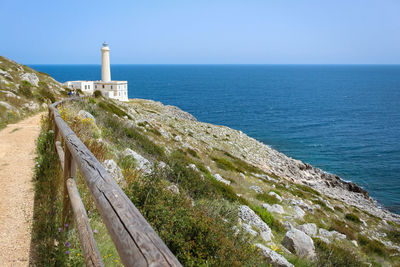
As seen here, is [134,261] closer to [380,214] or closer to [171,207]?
[171,207]

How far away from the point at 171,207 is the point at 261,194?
11655mm

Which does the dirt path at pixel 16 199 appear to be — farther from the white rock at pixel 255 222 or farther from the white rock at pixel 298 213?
the white rock at pixel 298 213

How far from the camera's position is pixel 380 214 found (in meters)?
25.1

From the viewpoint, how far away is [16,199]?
5.33 meters

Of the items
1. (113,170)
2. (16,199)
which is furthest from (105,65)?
(16,199)

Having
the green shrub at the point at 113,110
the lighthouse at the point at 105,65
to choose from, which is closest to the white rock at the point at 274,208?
the green shrub at the point at 113,110

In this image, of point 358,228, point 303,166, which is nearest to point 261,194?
point 358,228

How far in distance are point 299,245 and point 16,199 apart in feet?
25.5

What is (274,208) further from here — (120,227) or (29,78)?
(29,78)

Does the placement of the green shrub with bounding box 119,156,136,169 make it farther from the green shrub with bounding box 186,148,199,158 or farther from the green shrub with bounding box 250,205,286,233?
the green shrub with bounding box 186,148,199,158

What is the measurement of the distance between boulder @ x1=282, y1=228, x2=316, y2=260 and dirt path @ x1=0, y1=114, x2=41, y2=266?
7.35m

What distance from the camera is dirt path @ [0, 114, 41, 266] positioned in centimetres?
383

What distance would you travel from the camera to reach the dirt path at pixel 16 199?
3.83 m

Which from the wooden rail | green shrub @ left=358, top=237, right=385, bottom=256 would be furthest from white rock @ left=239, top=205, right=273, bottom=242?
the wooden rail
